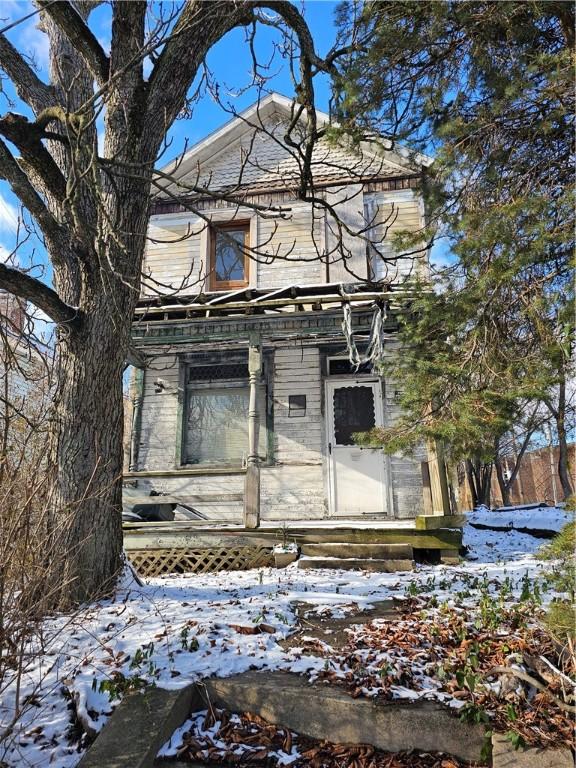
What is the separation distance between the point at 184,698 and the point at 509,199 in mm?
3826

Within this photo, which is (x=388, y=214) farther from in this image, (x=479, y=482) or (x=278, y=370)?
(x=479, y=482)

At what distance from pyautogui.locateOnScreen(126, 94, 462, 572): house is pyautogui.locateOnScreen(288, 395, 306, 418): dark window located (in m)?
0.03

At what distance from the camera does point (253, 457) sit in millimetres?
7773

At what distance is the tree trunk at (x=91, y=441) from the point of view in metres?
4.07

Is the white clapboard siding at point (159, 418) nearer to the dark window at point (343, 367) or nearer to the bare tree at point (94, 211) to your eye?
the dark window at point (343, 367)

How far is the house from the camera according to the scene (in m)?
8.66

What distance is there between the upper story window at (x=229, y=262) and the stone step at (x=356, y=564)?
231 inches

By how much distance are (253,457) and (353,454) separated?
2.09 metres

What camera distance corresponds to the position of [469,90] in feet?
13.4

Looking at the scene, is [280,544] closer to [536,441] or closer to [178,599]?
[178,599]

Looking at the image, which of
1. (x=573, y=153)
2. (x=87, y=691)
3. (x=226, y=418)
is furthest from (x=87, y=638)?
(x=226, y=418)

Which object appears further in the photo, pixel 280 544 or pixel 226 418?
pixel 226 418

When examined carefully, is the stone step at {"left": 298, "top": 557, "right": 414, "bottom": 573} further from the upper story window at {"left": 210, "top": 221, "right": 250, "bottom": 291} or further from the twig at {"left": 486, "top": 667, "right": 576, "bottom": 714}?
the upper story window at {"left": 210, "top": 221, "right": 250, "bottom": 291}

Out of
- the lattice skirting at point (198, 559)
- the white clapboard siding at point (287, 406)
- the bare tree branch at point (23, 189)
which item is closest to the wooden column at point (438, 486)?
the white clapboard siding at point (287, 406)
